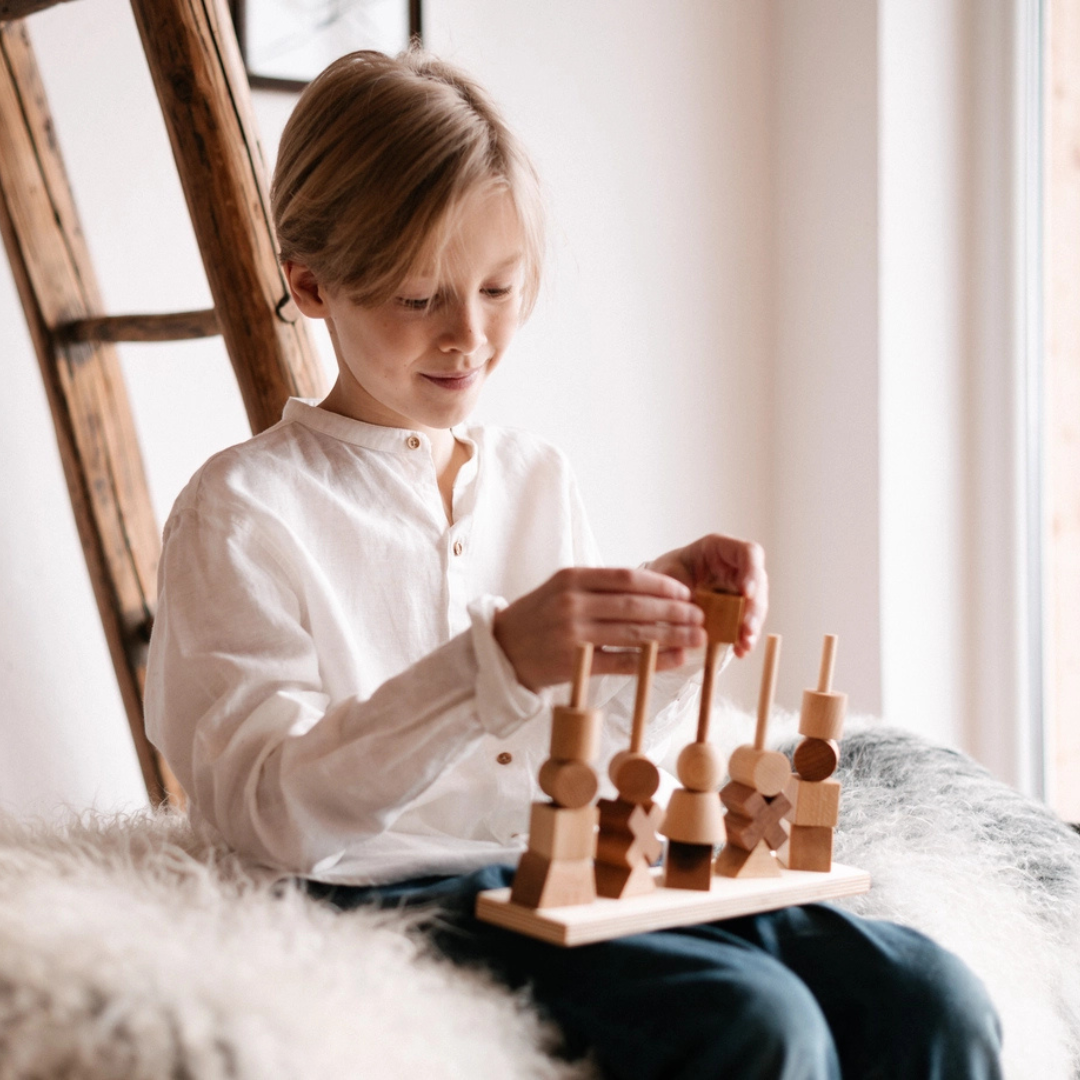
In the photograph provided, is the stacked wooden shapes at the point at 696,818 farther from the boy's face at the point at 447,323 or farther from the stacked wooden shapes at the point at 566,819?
the boy's face at the point at 447,323

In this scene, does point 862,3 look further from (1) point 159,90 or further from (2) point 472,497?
(2) point 472,497

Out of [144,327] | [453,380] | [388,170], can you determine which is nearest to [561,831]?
[453,380]

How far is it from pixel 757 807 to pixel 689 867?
0.07 meters

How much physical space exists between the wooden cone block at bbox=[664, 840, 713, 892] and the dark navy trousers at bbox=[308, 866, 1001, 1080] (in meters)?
0.03

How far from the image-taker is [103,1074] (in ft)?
2.03

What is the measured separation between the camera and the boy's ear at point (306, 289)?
1009mm

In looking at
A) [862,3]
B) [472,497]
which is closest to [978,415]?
[862,3]

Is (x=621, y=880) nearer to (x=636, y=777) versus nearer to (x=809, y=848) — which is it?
(x=636, y=777)

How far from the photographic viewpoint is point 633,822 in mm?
747

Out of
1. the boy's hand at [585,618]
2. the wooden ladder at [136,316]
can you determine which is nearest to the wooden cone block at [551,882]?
the boy's hand at [585,618]

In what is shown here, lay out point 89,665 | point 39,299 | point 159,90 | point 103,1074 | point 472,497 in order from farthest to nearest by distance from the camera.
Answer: point 89,665
point 39,299
point 159,90
point 472,497
point 103,1074

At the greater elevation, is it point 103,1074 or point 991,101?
point 991,101

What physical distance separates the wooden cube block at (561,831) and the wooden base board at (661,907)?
0.10ft

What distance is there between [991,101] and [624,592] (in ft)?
4.95
